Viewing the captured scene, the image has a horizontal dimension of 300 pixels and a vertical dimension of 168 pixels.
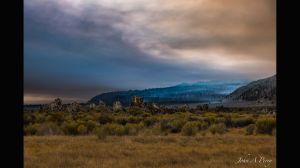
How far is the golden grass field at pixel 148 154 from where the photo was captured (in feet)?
39.9

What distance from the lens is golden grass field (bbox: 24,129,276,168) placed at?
1216 cm

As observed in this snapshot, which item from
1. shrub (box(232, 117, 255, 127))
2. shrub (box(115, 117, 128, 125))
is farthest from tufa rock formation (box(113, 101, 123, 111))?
shrub (box(232, 117, 255, 127))

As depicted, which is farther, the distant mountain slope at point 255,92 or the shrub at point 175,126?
the distant mountain slope at point 255,92

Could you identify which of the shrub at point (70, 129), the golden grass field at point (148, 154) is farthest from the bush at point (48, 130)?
the golden grass field at point (148, 154)

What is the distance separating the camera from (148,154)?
1418 centimetres

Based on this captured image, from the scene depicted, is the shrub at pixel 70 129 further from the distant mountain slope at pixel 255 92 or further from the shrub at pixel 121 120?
the distant mountain slope at pixel 255 92

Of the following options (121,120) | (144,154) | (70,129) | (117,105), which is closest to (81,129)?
(70,129)

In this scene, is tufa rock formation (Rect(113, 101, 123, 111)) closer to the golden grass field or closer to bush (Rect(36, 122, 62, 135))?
bush (Rect(36, 122, 62, 135))

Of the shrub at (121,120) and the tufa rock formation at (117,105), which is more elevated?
the tufa rock formation at (117,105)
